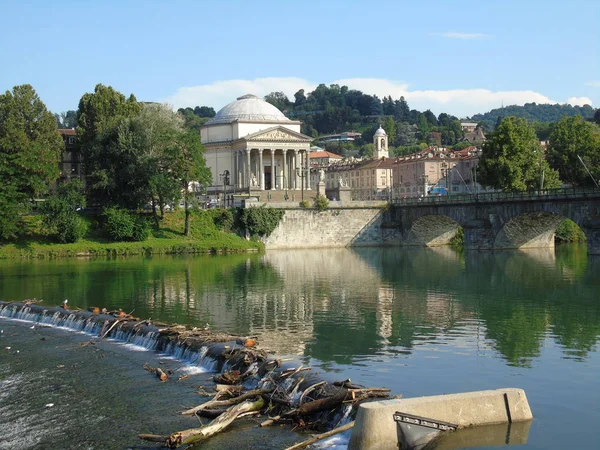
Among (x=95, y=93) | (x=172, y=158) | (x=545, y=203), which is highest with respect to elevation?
(x=95, y=93)

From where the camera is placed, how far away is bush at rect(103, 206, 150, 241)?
250 feet

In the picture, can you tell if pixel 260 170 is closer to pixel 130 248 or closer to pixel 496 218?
pixel 130 248

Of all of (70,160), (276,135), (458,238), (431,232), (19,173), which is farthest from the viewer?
(70,160)

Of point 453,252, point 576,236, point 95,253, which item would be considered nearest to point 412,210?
point 453,252

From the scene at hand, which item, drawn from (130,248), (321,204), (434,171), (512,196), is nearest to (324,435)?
(512,196)

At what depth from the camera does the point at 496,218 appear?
73.0 meters

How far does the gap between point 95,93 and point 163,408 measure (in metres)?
76.2

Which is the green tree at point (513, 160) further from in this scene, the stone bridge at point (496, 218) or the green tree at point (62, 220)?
the green tree at point (62, 220)

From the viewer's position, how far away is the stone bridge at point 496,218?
63.3m

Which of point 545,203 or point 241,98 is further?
point 241,98

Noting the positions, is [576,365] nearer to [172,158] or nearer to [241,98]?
[172,158]

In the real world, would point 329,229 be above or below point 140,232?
below

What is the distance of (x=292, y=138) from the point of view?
104 m

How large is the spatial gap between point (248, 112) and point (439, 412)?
311 ft
